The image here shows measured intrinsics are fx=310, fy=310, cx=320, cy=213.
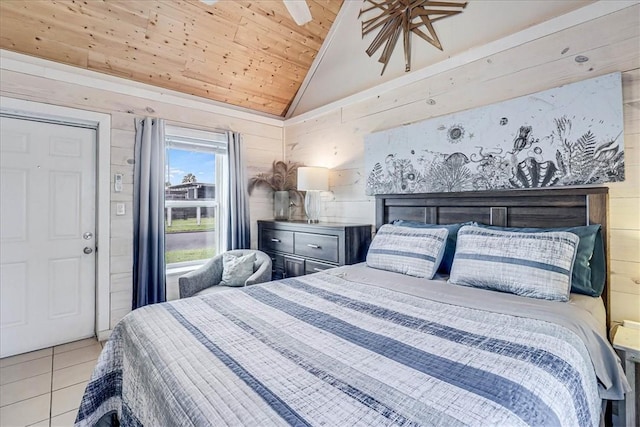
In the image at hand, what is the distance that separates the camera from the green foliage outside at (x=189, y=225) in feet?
11.4

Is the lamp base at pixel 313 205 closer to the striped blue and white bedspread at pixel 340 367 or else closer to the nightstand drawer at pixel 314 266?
the nightstand drawer at pixel 314 266

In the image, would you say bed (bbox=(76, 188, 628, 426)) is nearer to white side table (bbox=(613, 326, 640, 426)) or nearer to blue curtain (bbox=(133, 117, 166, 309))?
white side table (bbox=(613, 326, 640, 426))

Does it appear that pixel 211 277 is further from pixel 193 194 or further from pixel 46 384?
pixel 46 384

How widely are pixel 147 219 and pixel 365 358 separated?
2783 mm

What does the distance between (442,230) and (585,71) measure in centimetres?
127

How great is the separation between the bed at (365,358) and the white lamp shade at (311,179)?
5.27ft

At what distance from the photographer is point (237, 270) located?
9.89 ft

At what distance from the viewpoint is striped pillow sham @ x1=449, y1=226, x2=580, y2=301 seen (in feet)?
5.12

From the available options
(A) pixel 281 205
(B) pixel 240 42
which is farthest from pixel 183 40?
(A) pixel 281 205

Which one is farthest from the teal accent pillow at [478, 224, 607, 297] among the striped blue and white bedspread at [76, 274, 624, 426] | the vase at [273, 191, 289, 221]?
the vase at [273, 191, 289, 221]

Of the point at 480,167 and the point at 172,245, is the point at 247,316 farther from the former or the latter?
the point at 172,245

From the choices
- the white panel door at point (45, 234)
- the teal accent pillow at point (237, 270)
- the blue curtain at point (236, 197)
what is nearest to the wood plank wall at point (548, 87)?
the teal accent pillow at point (237, 270)

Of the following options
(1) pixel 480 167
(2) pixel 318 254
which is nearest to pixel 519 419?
(1) pixel 480 167

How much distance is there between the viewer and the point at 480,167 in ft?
7.40
